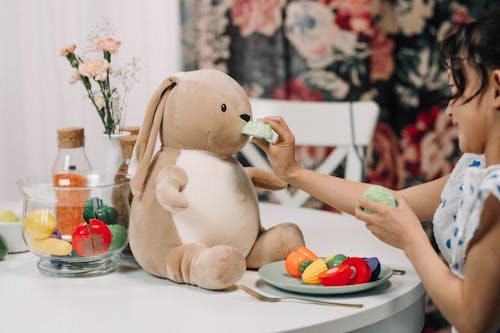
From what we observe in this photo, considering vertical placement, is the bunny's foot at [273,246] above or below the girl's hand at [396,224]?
below

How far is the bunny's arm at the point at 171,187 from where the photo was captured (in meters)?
1.20

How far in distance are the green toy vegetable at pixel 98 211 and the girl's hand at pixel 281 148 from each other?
284 mm

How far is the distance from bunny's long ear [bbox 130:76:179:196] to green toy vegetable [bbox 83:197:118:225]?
0.23ft

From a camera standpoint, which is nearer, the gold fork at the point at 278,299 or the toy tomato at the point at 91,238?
the gold fork at the point at 278,299

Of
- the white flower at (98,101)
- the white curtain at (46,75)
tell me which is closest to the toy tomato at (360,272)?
the white flower at (98,101)

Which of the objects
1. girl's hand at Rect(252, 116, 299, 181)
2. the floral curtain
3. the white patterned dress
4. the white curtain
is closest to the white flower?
girl's hand at Rect(252, 116, 299, 181)

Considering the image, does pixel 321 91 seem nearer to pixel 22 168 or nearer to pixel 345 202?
pixel 22 168

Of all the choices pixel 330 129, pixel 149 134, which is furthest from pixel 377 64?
pixel 149 134

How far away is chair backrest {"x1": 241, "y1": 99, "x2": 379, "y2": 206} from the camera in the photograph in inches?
85.1

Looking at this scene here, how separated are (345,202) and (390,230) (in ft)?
1.09

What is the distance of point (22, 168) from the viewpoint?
2.53 m

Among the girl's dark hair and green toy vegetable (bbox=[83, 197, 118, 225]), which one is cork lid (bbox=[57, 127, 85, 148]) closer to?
green toy vegetable (bbox=[83, 197, 118, 225])

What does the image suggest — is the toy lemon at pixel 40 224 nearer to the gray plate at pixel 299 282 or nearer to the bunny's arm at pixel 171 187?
the bunny's arm at pixel 171 187

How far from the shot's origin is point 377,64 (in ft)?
8.35
